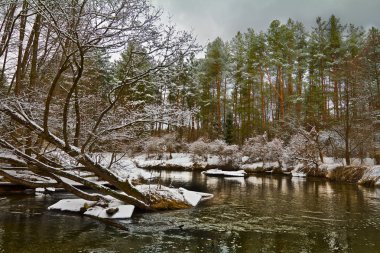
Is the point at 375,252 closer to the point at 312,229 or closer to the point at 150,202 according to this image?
the point at 312,229

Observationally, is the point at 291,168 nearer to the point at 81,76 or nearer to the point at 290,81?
the point at 290,81

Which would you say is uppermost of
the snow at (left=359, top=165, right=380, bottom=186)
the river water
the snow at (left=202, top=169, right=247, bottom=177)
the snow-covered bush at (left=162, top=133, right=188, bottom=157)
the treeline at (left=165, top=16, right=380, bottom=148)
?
the treeline at (left=165, top=16, right=380, bottom=148)

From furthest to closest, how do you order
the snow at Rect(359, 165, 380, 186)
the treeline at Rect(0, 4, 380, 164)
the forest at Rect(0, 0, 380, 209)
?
the snow at Rect(359, 165, 380, 186), the treeline at Rect(0, 4, 380, 164), the forest at Rect(0, 0, 380, 209)

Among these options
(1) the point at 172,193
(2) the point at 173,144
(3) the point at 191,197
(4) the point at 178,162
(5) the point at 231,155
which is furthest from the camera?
(2) the point at 173,144

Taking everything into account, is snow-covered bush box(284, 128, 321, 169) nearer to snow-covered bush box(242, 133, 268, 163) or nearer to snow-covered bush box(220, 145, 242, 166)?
snow-covered bush box(242, 133, 268, 163)

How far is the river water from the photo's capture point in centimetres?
701

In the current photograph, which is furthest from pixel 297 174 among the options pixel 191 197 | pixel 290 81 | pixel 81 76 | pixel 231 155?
pixel 81 76

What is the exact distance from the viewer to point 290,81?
120ft

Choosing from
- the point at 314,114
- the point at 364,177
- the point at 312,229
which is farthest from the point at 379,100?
the point at 312,229

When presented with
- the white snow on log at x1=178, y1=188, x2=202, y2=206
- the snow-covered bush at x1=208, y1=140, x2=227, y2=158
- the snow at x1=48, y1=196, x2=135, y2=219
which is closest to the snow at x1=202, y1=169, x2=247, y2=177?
the snow-covered bush at x1=208, y1=140, x2=227, y2=158

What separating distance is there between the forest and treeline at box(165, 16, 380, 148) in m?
0.13

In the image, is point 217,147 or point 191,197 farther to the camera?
point 217,147

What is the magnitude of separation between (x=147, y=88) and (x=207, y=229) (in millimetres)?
5436

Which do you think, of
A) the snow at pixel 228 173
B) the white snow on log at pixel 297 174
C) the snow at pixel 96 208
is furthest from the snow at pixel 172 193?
the white snow on log at pixel 297 174
